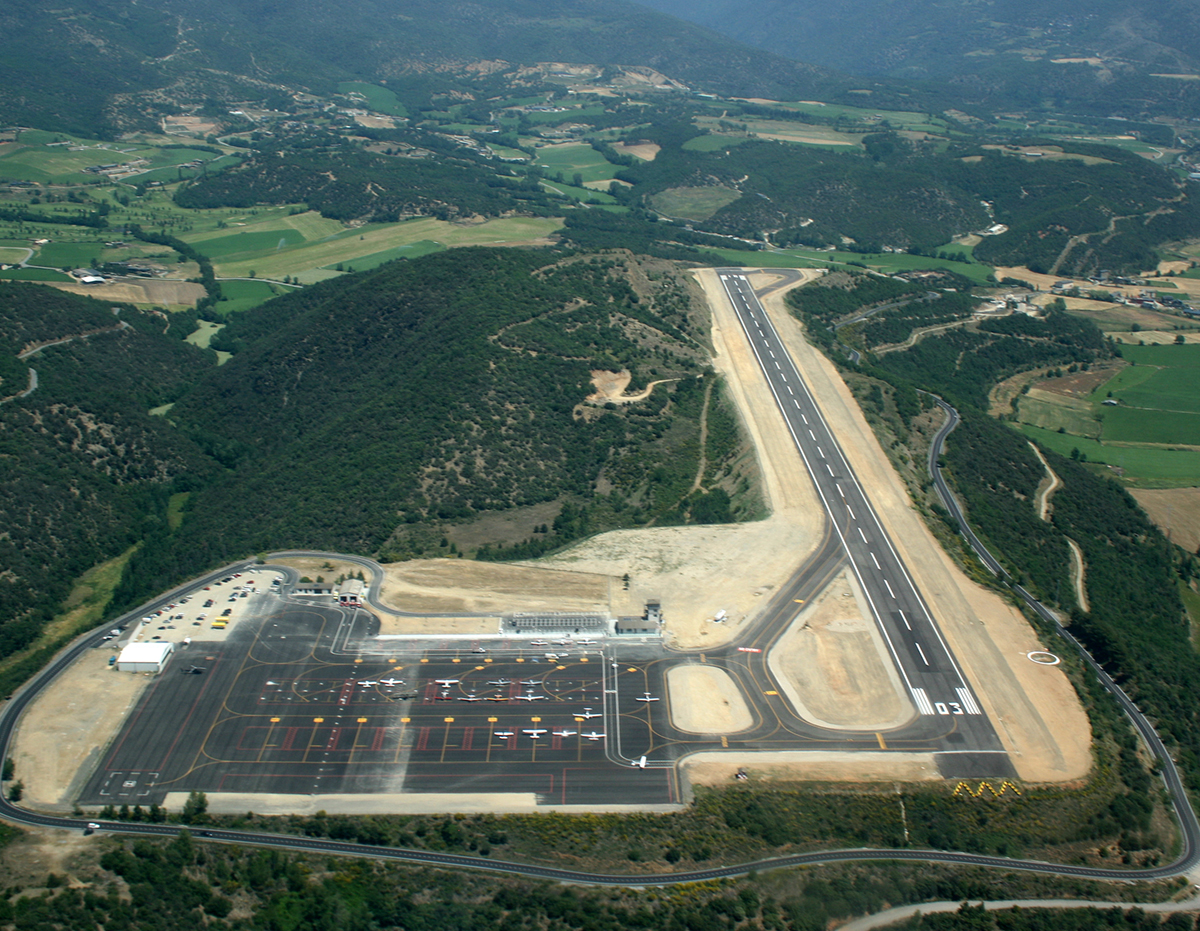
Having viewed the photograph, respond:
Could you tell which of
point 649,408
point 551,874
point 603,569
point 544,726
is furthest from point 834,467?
point 551,874

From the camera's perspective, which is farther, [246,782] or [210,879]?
[246,782]

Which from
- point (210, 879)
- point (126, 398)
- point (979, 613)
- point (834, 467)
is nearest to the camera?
point (210, 879)

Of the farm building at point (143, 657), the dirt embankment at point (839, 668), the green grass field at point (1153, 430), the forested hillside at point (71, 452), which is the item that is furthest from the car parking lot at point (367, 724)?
the green grass field at point (1153, 430)

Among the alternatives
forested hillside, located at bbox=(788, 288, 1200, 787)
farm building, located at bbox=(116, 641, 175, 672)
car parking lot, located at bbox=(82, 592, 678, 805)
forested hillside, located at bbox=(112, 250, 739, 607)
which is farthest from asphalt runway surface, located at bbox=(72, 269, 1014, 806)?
forested hillside, located at bbox=(112, 250, 739, 607)

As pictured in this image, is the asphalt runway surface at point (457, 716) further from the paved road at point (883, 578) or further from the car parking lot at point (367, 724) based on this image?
the paved road at point (883, 578)

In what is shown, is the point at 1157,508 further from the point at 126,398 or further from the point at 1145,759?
the point at 126,398

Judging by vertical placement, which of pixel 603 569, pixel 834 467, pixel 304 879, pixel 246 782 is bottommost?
pixel 304 879

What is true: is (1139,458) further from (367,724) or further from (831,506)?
(367,724)

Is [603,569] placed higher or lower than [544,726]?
higher
